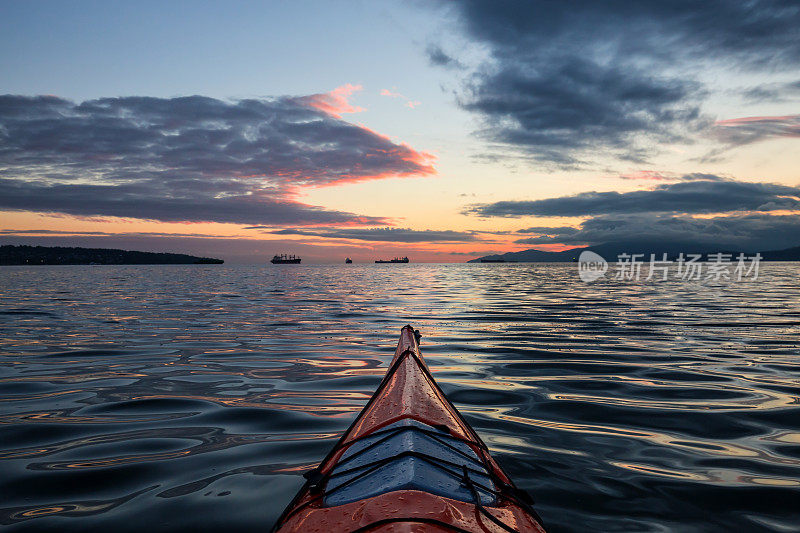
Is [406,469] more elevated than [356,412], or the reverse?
[406,469]

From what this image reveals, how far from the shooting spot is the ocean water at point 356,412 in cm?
363

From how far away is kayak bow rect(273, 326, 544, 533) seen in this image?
7.39ft

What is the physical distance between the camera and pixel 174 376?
793 centimetres

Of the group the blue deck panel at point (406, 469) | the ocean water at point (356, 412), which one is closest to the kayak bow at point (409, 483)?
the blue deck panel at point (406, 469)

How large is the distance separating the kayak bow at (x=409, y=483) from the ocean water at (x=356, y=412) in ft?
2.72

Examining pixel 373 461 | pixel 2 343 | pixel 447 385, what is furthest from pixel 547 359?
pixel 2 343

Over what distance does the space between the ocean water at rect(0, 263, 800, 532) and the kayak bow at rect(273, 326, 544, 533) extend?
2.72 ft

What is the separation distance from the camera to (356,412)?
19.7 feet

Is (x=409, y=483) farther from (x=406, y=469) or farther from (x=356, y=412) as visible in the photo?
(x=356, y=412)

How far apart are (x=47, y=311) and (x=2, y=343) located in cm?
760

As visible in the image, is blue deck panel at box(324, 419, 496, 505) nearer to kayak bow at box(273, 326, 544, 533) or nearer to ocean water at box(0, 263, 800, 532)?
kayak bow at box(273, 326, 544, 533)

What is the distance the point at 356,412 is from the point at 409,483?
3.56 m

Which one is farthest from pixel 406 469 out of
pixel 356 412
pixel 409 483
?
pixel 356 412

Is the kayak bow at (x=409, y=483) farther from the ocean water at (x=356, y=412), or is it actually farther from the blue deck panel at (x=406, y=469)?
the ocean water at (x=356, y=412)
